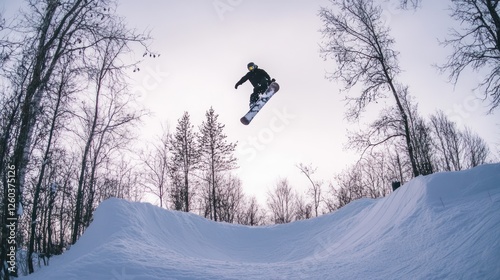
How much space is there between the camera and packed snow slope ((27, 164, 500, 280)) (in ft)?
13.7

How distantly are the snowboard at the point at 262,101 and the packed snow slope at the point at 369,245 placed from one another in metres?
4.43

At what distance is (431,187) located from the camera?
244 inches

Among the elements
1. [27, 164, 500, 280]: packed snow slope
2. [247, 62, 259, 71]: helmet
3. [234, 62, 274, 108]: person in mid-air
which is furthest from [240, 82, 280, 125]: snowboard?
[27, 164, 500, 280]: packed snow slope

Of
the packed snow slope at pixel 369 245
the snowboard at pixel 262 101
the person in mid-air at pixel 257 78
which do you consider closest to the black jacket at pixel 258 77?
the person in mid-air at pixel 257 78

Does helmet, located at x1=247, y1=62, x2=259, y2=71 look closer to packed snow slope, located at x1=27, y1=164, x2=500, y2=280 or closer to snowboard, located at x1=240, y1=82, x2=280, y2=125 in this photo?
snowboard, located at x1=240, y1=82, x2=280, y2=125

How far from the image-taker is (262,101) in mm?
9523

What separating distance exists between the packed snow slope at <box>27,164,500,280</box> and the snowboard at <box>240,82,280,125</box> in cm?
443

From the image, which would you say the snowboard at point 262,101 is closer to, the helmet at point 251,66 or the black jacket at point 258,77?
the black jacket at point 258,77

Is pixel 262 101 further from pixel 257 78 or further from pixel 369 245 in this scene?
pixel 369 245

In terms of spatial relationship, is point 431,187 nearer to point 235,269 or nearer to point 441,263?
point 441,263

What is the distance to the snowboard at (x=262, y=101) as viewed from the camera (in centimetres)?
910

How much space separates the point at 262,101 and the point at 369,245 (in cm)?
540

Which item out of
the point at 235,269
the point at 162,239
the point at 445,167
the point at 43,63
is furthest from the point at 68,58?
the point at 445,167

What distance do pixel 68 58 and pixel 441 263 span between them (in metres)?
9.69
